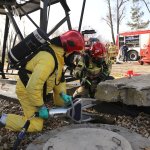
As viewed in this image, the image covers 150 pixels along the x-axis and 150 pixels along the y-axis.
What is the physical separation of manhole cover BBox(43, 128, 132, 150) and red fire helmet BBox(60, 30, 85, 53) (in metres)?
1.34

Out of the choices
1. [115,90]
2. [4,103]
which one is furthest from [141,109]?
[4,103]

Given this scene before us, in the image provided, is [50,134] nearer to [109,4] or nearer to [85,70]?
[85,70]

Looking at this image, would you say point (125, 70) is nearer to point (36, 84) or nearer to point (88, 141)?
point (36, 84)

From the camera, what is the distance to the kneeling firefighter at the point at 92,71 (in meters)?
6.53

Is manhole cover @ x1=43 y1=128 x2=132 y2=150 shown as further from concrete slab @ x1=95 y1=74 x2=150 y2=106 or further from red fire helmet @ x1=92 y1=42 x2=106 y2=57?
red fire helmet @ x1=92 y1=42 x2=106 y2=57

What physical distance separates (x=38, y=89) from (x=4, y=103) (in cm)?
341

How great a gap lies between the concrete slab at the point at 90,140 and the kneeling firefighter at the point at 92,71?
10.1 ft

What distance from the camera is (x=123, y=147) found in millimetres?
2900

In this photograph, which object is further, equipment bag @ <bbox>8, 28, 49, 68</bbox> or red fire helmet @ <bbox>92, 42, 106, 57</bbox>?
red fire helmet @ <bbox>92, 42, 106, 57</bbox>

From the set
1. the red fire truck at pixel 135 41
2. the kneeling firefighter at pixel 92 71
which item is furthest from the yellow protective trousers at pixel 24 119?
the red fire truck at pixel 135 41

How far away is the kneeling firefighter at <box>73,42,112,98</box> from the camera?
653 cm

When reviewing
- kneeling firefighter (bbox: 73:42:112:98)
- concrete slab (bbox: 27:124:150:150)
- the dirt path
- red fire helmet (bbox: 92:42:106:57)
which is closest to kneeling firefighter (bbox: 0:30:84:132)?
concrete slab (bbox: 27:124:150:150)

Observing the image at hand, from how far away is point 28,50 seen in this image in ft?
13.9

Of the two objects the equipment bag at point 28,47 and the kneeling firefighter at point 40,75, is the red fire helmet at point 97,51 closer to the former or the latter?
the kneeling firefighter at point 40,75
